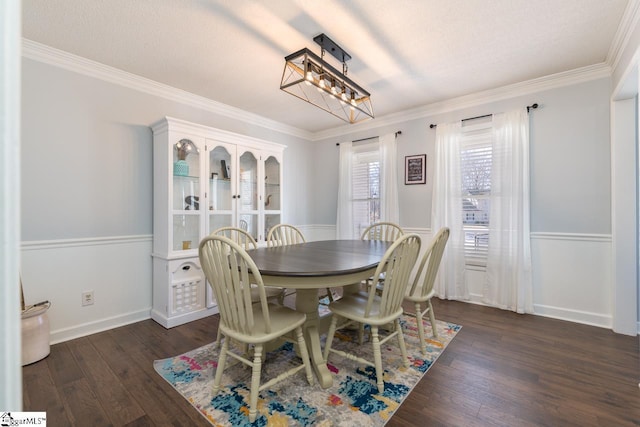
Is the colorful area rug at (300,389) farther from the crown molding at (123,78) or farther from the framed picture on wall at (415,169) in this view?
the crown molding at (123,78)

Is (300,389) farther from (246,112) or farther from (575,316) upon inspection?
(246,112)

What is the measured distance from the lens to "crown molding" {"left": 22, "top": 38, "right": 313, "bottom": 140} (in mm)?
2256

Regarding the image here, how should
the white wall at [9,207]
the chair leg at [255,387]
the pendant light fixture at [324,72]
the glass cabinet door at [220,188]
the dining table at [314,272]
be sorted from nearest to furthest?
the white wall at [9,207], the chair leg at [255,387], the dining table at [314,272], the pendant light fixture at [324,72], the glass cabinet door at [220,188]

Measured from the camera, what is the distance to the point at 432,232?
11.5 ft

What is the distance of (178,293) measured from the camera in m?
2.74

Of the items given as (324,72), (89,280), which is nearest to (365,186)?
(324,72)

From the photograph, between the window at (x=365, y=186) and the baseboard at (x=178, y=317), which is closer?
the baseboard at (x=178, y=317)

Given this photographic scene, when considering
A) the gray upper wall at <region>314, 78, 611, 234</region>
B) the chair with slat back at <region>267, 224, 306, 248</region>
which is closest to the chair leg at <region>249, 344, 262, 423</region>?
the chair with slat back at <region>267, 224, 306, 248</region>

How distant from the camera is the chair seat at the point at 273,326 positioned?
1.53m

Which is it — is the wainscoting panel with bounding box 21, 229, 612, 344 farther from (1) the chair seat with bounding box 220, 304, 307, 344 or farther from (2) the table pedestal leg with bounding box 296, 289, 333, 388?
(2) the table pedestal leg with bounding box 296, 289, 333, 388

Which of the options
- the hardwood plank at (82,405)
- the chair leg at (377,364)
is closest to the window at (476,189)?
the chair leg at (377,364)

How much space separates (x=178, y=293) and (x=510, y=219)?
3.43m

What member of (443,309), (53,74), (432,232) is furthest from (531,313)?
(53,74)

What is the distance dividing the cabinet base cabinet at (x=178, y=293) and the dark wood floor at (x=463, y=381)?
0.19 m
